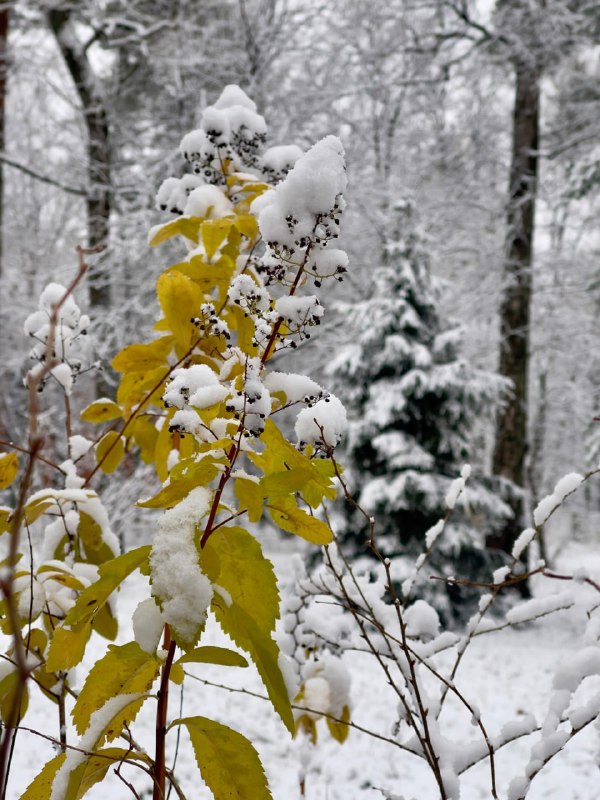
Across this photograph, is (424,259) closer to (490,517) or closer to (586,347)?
(490,517)

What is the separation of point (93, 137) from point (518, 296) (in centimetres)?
513

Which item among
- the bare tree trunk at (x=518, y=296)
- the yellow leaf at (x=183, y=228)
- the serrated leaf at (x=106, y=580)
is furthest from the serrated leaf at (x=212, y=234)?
the bare tree trunk at (x=518, y=296)

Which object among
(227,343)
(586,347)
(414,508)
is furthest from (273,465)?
(586,347)

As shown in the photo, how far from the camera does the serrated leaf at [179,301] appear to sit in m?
0.90

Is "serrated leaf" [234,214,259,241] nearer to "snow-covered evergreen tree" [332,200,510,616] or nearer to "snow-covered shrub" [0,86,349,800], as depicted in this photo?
"snow-covered shrub" [0,86,349,800]

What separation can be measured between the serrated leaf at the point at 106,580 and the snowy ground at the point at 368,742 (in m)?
0.80

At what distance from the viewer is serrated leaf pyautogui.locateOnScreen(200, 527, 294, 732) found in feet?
1.88

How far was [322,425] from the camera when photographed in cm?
72

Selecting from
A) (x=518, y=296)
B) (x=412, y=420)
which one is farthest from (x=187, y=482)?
(x=518, y=296)

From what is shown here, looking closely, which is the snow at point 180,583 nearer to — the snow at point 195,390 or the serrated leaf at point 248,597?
the serrated leaf at point 248,597

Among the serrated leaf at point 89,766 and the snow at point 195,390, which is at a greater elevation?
the snow at point 195,390

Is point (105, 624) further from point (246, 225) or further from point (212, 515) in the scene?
point (246, 225)

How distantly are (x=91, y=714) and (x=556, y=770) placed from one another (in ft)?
8.95

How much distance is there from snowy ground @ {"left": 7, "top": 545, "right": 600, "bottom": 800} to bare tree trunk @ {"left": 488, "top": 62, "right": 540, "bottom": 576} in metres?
2.08
